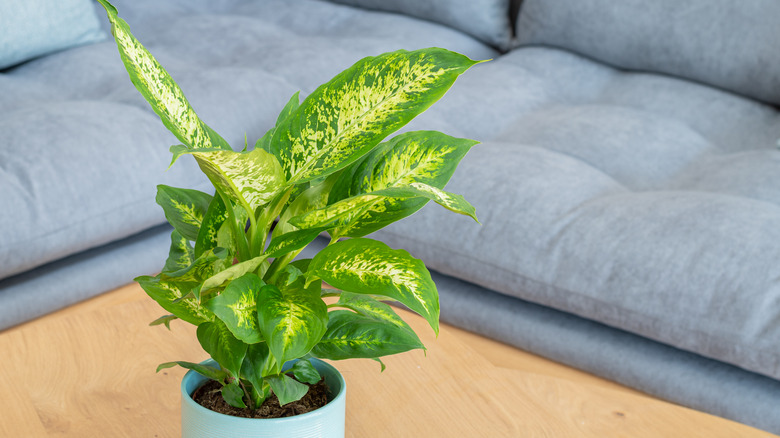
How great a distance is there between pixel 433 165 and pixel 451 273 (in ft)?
2.55

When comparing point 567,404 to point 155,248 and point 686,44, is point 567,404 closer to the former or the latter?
point 155,248

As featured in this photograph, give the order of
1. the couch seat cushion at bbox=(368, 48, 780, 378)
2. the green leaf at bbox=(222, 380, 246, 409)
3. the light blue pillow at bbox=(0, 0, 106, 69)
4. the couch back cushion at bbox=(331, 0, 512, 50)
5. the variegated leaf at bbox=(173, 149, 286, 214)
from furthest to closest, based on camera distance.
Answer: the couch back cushion at bbox=(331, 0, 512, 50) < the light blue pillow at bbox=(0, 0, 106, 69) < the couch seat cushion at bbox=(368, 48, 780, 378) < the green leaf at bbox=(222, 380, 246, 409) < the variegated leaf at bbox=(173, 149, 286, 214)

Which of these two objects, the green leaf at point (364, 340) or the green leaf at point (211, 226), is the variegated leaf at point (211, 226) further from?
the green leaf at point (364, 340)

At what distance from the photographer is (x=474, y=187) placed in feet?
4.20

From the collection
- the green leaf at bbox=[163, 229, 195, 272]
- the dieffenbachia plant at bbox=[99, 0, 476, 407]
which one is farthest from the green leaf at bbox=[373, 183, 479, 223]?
the green leaf at bbox=[163, 229, 195, 272]

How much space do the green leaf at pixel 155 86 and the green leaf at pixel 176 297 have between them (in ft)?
0.34

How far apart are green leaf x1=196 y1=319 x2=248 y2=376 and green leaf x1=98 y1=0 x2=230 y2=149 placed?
13 centimetres

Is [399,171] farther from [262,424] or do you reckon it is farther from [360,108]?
[262,424]

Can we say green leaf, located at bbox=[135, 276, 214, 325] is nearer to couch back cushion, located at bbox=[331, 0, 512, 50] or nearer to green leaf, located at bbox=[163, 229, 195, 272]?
green leaf, located at bbox=[163, 229, 195, 272]

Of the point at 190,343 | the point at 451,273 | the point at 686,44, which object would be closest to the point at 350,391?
the point at 190,343

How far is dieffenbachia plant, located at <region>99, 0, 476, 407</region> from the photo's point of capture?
45cm

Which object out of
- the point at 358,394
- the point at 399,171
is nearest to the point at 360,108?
the point at 399,171

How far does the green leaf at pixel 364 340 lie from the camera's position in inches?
20.8

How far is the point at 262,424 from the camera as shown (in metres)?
0.49
